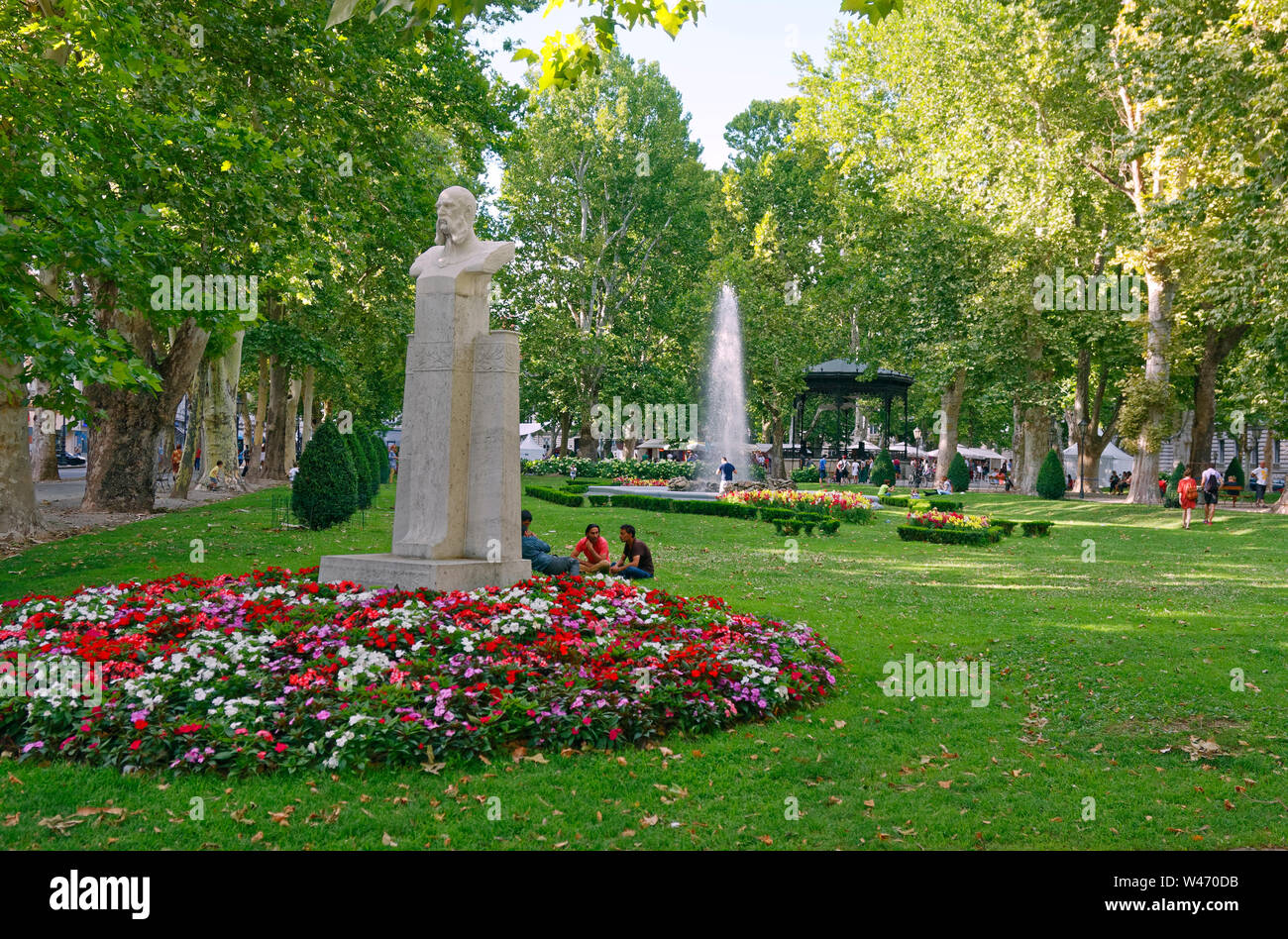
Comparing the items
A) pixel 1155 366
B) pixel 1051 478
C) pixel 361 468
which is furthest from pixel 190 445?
pixel 1051 478

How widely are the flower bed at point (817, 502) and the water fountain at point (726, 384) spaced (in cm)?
1366

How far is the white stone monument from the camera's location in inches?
360

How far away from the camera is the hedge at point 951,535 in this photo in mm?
19969

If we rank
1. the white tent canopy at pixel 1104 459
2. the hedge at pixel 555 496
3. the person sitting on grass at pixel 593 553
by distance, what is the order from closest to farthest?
the person sitting on grass at pixel 593 553 < the hedge at pixel 555 496 < the white tent canopy at pixel 1104 459

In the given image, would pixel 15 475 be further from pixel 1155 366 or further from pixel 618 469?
pixel 1155 366

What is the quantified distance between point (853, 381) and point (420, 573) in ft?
110

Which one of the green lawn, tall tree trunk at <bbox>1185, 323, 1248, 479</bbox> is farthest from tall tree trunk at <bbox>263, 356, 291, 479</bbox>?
tall tree trunk at <bbox>1185, 323, 1248, 479</bbox>

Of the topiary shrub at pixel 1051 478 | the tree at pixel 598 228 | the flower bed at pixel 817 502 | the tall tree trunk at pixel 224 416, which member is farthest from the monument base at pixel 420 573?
the tree at pixel 598 228

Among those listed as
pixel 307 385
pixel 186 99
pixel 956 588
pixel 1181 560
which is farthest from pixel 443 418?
pixel 307 385

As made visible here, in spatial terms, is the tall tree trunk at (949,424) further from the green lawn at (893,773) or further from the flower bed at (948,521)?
the green lawn at (893,773)

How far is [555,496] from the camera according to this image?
27.0 m

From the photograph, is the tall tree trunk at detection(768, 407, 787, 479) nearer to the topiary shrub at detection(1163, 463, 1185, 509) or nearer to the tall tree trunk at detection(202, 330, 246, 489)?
the topiary shrub at detection(1163, 463, 1185, 509)

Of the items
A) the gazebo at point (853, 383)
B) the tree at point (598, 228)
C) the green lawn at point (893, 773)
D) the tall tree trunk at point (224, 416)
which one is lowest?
the green lawn at point (893, 773)

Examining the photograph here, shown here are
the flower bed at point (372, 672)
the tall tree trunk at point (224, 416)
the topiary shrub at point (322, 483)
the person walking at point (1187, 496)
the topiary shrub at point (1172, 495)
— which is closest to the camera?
the flower bed at point (372, 672)
